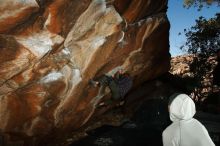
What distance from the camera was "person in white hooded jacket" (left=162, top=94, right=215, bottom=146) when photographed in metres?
4.97

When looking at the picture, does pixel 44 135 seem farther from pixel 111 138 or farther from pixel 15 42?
pixel 15 42

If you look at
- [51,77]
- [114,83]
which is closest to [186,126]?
[51,77]

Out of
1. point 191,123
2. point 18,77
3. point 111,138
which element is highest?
point 18,77

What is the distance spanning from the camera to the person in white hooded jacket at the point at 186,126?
4967 millimetres

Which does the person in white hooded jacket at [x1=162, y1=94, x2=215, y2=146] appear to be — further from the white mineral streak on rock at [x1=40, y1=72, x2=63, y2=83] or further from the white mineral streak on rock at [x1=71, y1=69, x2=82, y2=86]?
the white mineral streak on rock at [x1=71, y1=69, x2=82, y2=86]

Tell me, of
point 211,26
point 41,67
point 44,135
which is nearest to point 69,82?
point 41,67

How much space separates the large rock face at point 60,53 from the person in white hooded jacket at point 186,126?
19.0 ft

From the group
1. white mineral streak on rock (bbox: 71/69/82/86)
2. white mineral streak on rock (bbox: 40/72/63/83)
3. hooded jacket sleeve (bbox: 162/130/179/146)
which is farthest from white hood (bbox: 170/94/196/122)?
white mineral streak on rock (bbox: 71/69/82/86)

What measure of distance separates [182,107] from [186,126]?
12.9 inches

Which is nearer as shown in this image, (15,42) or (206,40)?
(15,42)

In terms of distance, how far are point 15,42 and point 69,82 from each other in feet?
8.75

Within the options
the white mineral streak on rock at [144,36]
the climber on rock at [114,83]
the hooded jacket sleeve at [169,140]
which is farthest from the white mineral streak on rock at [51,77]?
the hooded jacket sleeve at [169,140]

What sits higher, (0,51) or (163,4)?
(163,4)

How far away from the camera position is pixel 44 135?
12.1 m
